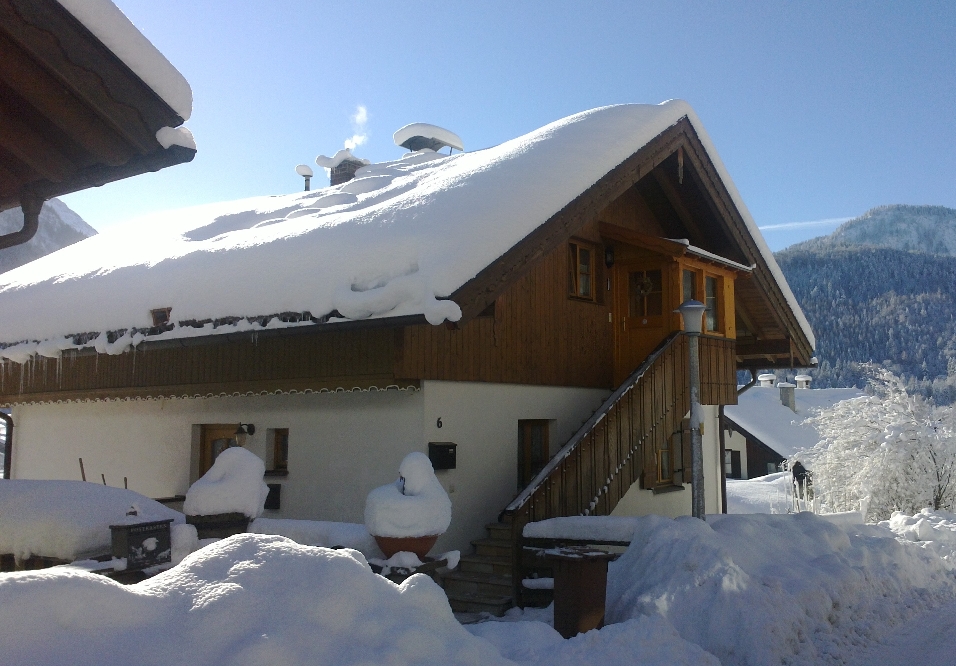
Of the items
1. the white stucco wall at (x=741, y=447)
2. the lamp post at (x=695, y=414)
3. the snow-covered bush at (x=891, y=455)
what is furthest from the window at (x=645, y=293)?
the white stucco wall at (x=741, y=447)

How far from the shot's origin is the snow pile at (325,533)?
7.29 metres

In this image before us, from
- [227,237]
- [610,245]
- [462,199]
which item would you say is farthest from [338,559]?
[610,245]

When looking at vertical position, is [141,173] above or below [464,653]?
above

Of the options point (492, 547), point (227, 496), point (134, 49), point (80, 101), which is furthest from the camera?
point (492, 547)

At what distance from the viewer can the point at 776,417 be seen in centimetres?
4619

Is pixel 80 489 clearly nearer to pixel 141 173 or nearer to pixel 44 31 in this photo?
pixel 141 173

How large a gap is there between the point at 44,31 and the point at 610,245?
35.4 feet

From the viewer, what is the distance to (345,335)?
9625 mm

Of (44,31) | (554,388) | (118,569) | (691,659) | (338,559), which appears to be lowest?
(691,659)

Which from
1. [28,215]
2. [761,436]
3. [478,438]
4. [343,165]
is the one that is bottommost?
[761,436]

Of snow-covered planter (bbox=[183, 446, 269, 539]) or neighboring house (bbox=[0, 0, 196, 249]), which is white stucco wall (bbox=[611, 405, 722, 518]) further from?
neighboring house (bbox=[0, 0, 196, 249])

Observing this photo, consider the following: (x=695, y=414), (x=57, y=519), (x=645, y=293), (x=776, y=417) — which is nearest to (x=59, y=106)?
(x=57, y=519)

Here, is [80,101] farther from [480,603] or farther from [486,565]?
[486,565]

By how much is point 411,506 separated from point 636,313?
A: 26.3 feet
